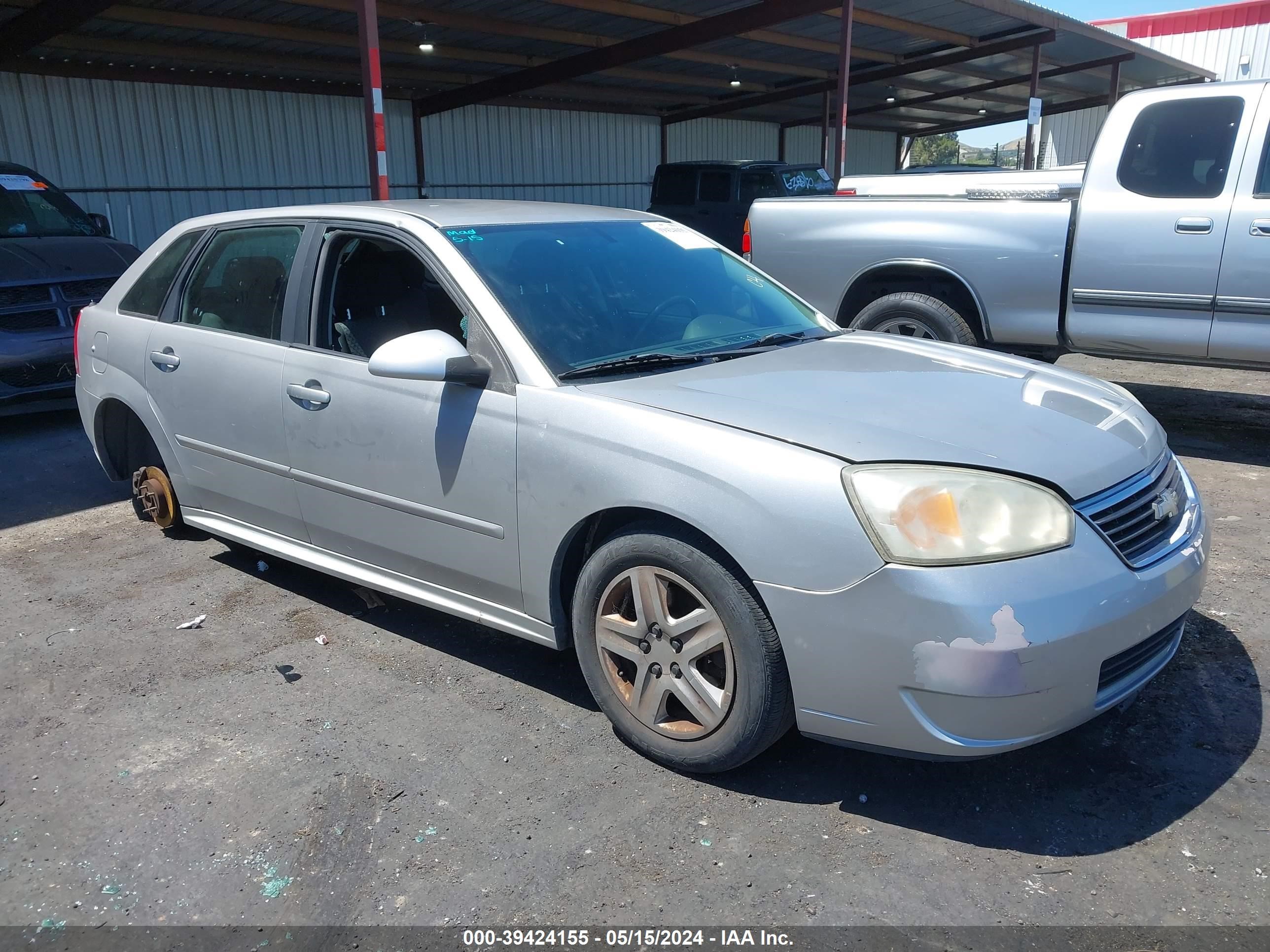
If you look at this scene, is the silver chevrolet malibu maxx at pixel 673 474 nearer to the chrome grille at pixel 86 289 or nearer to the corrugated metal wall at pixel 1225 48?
the chrome grille at pixel 86 289

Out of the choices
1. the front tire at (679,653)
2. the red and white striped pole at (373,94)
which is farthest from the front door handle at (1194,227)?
the red and white striped pole at (373,94)

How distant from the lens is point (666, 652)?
2893mm

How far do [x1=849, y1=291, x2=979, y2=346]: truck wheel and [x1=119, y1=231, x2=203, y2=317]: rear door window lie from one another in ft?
13.8

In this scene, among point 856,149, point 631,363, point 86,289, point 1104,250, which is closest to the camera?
point 631,363

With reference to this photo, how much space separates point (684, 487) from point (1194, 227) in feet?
15.6

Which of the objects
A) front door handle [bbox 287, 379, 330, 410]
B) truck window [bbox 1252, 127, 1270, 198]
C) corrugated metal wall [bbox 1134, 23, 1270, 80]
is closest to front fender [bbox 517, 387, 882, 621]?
front door handle [bbox 287, 379, 330, 410]

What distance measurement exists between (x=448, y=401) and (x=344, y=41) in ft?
43.6

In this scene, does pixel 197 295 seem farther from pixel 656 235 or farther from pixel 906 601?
pixel 906 601

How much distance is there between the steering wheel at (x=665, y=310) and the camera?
11.6ft

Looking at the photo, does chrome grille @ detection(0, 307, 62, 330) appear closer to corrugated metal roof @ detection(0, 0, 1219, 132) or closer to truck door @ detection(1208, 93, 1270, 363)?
corrugated metal roof @ detection(0, 0, 1219, 132)

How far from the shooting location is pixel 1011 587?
2418 mm

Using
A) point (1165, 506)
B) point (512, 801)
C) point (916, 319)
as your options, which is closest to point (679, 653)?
point (512, 801)

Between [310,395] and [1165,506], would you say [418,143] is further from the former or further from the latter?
[1165,506]

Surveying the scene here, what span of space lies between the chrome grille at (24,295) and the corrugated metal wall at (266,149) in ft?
28.9
